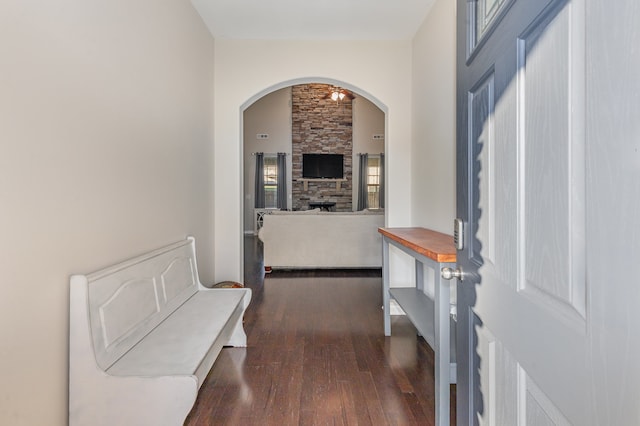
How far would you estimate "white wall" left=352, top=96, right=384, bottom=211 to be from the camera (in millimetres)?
9977

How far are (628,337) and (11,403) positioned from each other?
173cm

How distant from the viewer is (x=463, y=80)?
1.16 meters

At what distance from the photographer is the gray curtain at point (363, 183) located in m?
10.0

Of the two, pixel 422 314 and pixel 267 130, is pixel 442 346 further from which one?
pixel 267 130

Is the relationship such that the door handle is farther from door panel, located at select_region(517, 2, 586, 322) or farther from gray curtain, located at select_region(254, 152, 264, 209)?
gray curtain, located at select_region(254, 152, 264, 209)

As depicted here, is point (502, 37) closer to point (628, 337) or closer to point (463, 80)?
point (463, 80)

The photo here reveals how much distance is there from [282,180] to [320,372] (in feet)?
26.5

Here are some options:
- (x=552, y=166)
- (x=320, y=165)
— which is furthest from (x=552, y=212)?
(x=320, y=165)

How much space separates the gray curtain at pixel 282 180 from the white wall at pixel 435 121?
22.0 feet

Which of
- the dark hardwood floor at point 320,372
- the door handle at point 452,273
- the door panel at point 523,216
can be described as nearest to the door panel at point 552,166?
the door panel at point 523,216

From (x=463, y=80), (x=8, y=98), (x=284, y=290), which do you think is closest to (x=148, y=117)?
(x=8, y=98)

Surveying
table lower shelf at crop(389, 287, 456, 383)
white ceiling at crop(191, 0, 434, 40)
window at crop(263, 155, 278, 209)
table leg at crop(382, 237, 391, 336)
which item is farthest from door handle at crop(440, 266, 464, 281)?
window at crop(263, 155, 278, 209)

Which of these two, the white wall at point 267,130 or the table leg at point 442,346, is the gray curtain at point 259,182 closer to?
the white wall at point 267,130

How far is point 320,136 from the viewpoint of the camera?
10039mm
